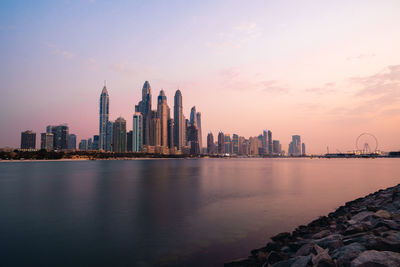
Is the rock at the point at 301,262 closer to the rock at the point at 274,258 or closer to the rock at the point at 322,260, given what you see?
the rock at the point at 322,260

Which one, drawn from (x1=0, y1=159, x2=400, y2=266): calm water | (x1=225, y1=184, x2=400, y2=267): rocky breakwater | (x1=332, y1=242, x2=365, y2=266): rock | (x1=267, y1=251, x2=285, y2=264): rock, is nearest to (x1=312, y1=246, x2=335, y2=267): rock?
(x1=225, y1=184, x2=400, y2=267): rocky breakwater

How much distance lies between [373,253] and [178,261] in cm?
938

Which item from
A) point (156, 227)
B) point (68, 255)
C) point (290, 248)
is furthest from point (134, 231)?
point (290, 248)

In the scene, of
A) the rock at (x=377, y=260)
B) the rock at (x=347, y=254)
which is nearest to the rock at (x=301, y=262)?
the rock at (x=347, y=254)

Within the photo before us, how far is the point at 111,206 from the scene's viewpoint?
29.4m

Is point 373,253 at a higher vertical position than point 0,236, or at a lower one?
higher

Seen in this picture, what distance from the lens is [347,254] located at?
9844 millimetres

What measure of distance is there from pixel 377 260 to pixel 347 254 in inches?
60.7

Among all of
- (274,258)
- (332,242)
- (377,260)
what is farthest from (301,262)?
(332,242)

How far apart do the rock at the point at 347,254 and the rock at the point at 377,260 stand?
806 millimetres

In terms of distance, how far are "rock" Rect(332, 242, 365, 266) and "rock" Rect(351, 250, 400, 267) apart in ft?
2.64

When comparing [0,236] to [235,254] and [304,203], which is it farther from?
[304,203]

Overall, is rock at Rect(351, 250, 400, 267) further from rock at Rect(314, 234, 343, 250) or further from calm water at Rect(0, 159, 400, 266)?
calm water at Rect(0, 159, 400, 266)

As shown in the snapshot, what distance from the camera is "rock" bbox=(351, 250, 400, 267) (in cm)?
824
